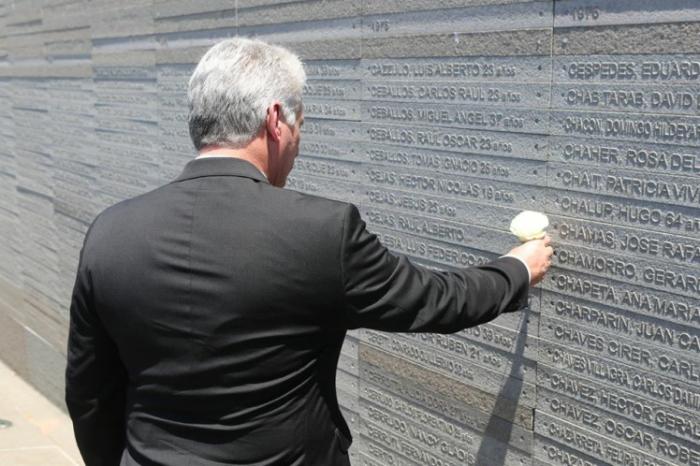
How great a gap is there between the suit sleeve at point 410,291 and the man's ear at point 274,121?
10.9 inches

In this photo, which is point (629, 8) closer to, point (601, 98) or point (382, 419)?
point (601, 98)

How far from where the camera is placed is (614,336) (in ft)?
9.25

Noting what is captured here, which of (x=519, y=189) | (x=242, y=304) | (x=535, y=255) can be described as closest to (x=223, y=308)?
(x=242, y=304)

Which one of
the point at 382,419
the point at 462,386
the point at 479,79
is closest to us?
the point at 479,79

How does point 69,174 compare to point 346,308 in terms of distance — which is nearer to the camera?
point 346,308

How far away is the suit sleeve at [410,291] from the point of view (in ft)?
7.91

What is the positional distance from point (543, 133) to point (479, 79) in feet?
1.01

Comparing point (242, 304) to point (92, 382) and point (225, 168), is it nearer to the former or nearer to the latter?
point (225, 168)

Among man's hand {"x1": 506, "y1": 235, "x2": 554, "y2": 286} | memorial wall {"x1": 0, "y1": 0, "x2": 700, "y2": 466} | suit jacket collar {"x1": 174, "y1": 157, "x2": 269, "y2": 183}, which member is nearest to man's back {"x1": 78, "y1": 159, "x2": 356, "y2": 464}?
suit jacket collar {"x1": 174, "y1": 157, "x2": 269, "y2": 183}

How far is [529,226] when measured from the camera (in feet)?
9.48

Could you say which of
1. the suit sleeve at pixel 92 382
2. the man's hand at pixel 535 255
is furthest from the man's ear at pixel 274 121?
the man's hand at pixel 535 255

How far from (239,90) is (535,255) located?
0.95m

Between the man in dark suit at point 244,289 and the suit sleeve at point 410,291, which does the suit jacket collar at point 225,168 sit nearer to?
the man in dark suit at point 244,289

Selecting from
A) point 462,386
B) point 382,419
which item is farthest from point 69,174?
point 462,386
